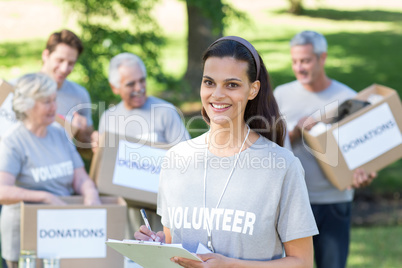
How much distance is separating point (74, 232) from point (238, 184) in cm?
149

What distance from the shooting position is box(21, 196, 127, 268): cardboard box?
336 centimetres

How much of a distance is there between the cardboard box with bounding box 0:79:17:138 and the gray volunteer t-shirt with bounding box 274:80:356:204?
1866mm

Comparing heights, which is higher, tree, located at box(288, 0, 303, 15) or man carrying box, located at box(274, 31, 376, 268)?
tree, located at box(288, 0, 303, 15)

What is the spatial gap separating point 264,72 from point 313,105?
1.93 m

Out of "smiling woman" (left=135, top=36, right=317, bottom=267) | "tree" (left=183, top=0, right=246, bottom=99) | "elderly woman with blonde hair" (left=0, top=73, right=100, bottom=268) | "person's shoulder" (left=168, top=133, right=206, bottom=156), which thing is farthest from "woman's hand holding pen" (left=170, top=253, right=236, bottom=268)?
"tree" (left=183, top=0, right=246, bottom=99)

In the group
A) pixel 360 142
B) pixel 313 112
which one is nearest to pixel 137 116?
pixel 313 112

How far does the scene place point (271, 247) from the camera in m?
2.24

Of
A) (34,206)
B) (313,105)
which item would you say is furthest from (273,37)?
(34,206)

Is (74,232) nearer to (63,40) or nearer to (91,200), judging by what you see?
(91,200)

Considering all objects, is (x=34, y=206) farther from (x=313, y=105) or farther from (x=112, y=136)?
(x=313, y=105)

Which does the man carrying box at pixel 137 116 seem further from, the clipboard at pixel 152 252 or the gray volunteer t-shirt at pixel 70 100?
the clipboard at pixel 152 252

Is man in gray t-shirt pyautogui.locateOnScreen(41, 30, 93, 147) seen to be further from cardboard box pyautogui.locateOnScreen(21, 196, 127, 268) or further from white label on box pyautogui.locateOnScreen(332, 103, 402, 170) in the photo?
white label on box pyautogui.locateOnScreen(332, 103, 402, 170)

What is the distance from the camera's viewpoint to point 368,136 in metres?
4.00

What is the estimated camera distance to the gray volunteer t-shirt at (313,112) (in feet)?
13.5
